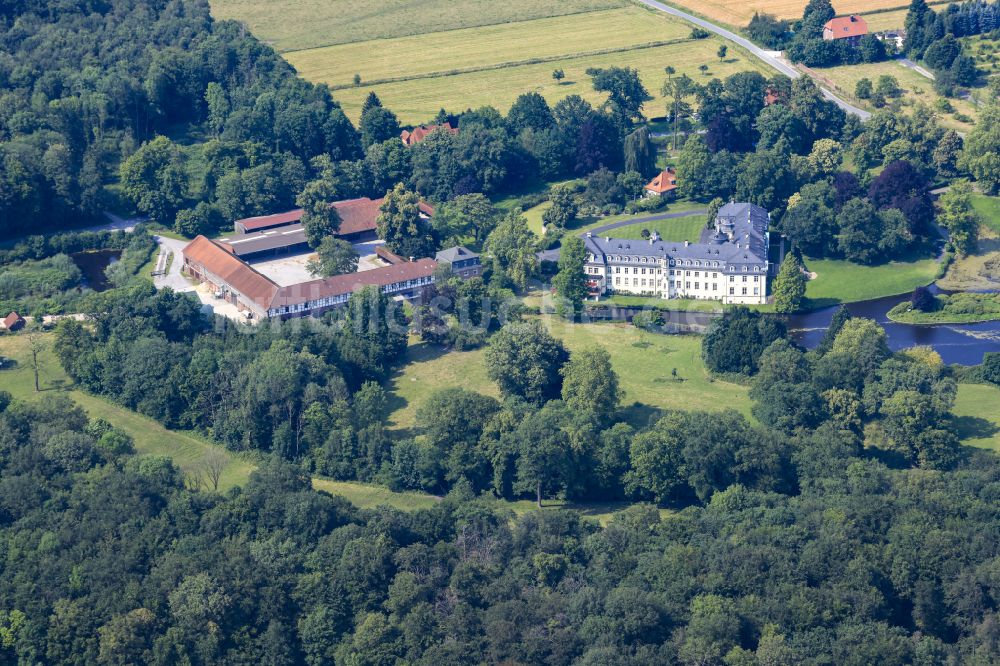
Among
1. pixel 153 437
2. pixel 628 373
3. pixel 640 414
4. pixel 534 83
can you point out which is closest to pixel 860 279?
pixel 628 373

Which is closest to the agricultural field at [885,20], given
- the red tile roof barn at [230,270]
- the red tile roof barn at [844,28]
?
the red tile roof barn at [844,28]

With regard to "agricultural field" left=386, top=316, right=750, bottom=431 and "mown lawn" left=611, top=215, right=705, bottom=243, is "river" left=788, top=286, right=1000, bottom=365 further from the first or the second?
"mown lawn" left=611, top=215, right=705, bottom=243

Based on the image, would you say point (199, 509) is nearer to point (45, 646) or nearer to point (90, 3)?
point (45, 646)

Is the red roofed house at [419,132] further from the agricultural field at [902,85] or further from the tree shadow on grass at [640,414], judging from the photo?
the tree shadow on grass at [640,414]

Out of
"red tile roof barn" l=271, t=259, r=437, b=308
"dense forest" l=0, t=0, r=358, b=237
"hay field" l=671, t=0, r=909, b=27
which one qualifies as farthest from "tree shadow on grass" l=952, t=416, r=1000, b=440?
"hay field" l=671, t=0, r=909, b=27

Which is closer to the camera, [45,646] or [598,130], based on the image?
[45,646]

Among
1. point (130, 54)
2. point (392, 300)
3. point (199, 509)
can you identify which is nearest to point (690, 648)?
point (199, 509)
